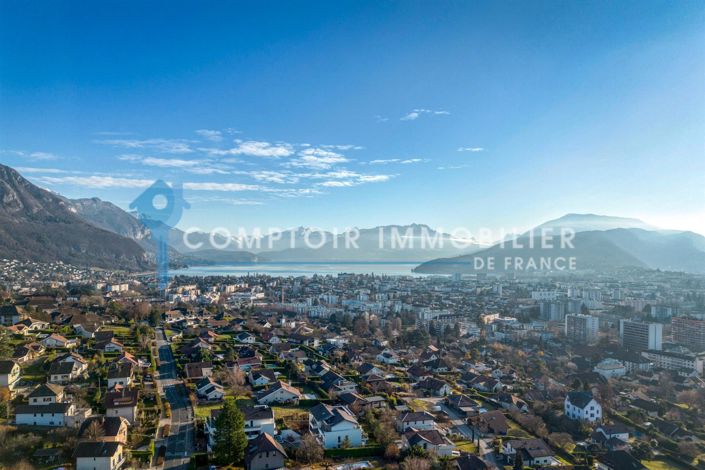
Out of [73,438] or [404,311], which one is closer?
[73,438]

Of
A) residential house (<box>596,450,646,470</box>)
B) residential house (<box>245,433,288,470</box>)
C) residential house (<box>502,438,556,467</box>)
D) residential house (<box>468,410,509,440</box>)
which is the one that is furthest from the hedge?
residential house (<box>596,450,646,470</box>)

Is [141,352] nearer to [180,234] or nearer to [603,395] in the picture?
[603,395]

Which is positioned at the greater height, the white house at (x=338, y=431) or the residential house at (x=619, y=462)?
the white house at (x=338, y=431)

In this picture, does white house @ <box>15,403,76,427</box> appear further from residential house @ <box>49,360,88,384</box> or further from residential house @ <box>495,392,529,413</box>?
residential house @ <box>495,392,529,413</box>

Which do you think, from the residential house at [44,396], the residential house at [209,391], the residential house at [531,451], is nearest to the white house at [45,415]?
the residential house at [44,396]

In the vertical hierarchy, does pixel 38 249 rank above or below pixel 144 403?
above

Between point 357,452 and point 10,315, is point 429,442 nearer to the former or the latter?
point 357,452

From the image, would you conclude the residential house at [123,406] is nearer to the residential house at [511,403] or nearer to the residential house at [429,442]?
the residential house at [429,442]

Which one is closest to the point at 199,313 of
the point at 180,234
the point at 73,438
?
the point at 73,438
